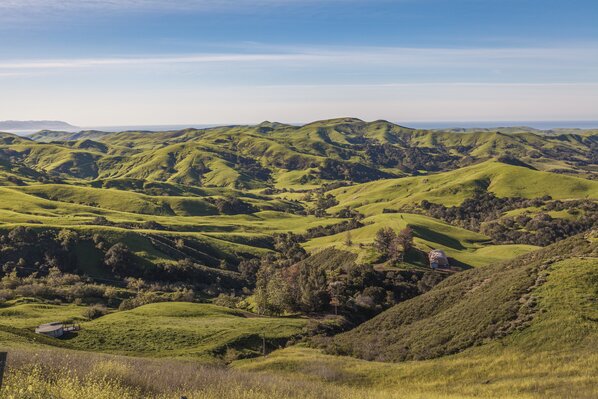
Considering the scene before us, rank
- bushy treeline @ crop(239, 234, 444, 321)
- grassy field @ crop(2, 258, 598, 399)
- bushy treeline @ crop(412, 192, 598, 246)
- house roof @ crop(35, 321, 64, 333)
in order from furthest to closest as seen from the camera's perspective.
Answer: bushy treeline @ crop(412, 192, 598, 246) → bushy treeline @ crop(239, 234, 444, 321) → house roof @ crop(35, 321, 64, 333) → grassy field @ crop(2, 258, 598, 399)

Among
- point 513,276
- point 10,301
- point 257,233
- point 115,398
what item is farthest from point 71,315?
point 257,233

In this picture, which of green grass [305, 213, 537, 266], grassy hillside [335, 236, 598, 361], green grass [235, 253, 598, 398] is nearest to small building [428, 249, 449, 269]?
green grass [305, 213, 537, 266]

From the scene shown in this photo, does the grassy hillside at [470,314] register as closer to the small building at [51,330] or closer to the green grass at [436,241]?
the small building at [51,330]

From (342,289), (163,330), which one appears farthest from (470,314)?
(342,289)

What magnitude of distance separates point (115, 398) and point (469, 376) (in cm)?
2462

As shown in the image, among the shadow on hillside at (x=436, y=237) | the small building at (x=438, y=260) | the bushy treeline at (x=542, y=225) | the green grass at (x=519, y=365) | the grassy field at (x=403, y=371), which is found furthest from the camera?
the bushy treeline at (x=542, y=225)

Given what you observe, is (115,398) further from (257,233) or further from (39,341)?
(257,233)

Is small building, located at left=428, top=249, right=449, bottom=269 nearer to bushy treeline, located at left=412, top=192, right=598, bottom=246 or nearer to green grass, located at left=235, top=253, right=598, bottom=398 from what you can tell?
bushy treeline, located at left=412, top=192, right=598, bottom=246

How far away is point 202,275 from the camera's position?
116375mm

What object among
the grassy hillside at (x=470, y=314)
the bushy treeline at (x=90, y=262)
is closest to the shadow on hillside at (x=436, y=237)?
the bushy treeline at (x=90, y=262)

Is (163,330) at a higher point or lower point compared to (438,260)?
higher

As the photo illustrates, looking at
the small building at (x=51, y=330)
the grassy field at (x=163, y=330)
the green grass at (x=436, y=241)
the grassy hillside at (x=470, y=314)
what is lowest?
the green grass at (x=436, y=241)

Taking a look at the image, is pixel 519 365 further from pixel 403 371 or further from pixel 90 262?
pixel 90 262

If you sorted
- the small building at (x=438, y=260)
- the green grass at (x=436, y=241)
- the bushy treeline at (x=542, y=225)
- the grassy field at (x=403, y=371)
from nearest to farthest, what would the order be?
the grassy field at (x=403, y=371), the small building at (x=438, y=260), the green grass at (x=436, y=241), the bushy treeline at (x=542, y=225)
